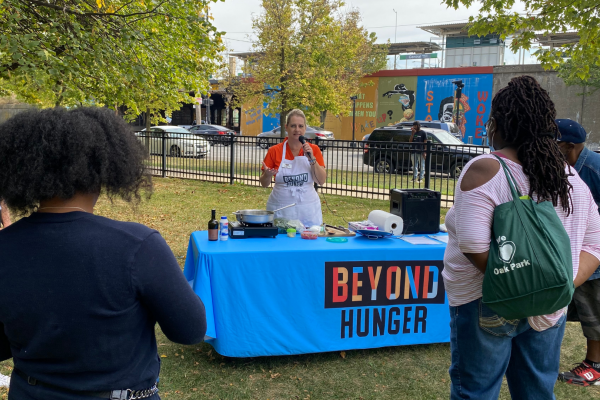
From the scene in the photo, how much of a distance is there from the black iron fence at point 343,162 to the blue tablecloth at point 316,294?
224 inches

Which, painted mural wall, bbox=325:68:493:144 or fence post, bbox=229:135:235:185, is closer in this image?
fence post, bbox=229:135:235:185

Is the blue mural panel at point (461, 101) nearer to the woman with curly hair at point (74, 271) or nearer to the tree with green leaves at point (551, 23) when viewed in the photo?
the tree with green leaves at point (551, 23)

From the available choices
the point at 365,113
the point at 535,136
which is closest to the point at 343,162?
the point at 535,136

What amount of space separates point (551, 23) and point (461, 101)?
2460 centimetres

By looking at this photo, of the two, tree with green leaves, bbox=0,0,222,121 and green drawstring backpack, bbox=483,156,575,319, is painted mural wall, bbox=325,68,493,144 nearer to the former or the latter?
tree with green leaves, bbox=0,0,222,121

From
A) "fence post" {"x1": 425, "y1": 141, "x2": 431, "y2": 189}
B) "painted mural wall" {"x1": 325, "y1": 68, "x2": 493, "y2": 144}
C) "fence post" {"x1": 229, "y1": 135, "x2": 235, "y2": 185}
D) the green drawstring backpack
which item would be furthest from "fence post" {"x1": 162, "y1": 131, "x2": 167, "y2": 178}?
Result: "painted mural wall" {"x1": 325, "y1": 68, "x2": 493, "y2": 144}

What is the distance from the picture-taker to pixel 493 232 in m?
1.84

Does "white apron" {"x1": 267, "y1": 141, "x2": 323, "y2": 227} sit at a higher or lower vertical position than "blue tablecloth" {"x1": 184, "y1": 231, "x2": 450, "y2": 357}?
higher

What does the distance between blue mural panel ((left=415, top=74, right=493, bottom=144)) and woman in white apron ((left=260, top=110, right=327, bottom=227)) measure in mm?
28132

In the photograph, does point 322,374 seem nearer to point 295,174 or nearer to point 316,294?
point 316,294

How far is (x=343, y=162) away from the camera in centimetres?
1273

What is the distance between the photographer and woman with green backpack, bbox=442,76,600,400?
1.78 metres

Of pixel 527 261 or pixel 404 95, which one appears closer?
pixel 527 261

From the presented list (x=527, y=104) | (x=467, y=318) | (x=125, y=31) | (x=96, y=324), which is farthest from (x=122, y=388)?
(x=125, y=31)
